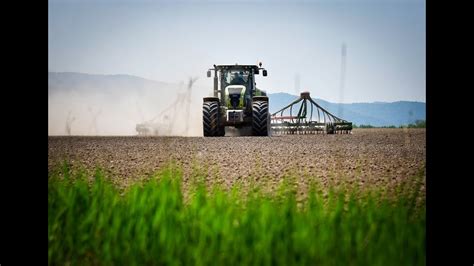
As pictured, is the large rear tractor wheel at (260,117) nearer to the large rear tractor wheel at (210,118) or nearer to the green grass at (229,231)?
the large rear tractor wheel at (210,118)

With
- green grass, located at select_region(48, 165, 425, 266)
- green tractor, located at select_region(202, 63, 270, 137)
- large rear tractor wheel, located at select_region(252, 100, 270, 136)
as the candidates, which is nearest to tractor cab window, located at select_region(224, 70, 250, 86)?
green tractor, located at select_region(202, 63, 270, 137)

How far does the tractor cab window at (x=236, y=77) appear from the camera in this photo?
12148 millimetres

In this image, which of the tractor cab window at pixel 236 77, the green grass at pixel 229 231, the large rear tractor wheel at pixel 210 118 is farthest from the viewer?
the tractor cab window at pixel 236 77

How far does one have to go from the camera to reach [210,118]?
1159 cm

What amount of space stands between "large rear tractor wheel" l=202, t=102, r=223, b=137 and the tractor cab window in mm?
822

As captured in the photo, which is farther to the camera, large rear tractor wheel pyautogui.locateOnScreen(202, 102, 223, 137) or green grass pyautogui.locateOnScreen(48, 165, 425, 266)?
large rear tractor wheel pyautogui.locateOnScreen(202, 102, 223, 137)

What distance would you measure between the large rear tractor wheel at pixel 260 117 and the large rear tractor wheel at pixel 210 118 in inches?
34.6

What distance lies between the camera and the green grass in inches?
81.7

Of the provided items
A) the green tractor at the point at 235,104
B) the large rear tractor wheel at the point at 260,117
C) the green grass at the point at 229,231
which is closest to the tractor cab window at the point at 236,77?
the green tractor at the point at 235,104

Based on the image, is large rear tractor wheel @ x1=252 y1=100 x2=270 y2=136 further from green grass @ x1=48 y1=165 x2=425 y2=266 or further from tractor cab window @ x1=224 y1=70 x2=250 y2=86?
green grass @ x1=48 y1=165 x2=425 y2=266

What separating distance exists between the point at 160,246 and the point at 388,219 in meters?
1.01
